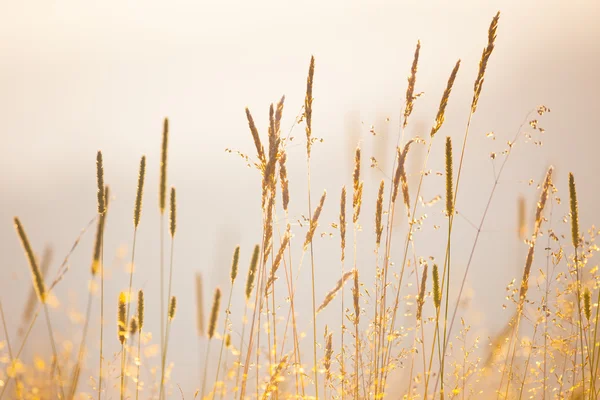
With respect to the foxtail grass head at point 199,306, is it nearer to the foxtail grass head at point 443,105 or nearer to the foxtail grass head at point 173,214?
the foxtail grass head at point 173,214

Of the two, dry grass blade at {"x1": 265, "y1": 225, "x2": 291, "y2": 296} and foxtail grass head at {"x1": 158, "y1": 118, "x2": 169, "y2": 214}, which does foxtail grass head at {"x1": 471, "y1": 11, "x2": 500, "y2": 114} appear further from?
foxtail grass head at {"x1": 158, "y1": 118, "x2": 169, "y2": 214}

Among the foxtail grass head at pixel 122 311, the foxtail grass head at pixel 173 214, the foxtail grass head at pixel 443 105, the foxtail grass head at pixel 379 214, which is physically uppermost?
the foxtail grass head at pixel 443 105

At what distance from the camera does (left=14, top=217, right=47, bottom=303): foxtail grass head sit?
4.99ft

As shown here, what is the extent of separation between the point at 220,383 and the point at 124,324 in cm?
49

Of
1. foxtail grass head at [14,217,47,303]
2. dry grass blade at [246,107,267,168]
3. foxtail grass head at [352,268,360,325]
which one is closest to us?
foxtail grass head at [14,217,47,303]

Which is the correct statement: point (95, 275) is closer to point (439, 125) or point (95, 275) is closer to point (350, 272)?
point (350, 272)

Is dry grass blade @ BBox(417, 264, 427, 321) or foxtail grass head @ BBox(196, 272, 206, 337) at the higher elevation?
dry grass blade @ BBox(417, 264, 427, 321)

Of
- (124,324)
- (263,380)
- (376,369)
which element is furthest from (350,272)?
(124,324)

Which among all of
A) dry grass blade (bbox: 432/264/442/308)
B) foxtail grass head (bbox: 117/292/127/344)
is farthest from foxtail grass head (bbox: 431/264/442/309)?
foxtail grass head (bbox: 117/292/127/344)

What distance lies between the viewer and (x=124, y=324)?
1.68 m

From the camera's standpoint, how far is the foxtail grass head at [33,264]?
1.52m

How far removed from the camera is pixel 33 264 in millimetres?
1526

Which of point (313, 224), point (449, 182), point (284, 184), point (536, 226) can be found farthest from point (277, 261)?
point (536, 226)

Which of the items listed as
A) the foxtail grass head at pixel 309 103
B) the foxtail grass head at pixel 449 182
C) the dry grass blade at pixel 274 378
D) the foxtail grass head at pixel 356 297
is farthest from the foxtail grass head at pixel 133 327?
the foxtail grass head at pixel 449 182
